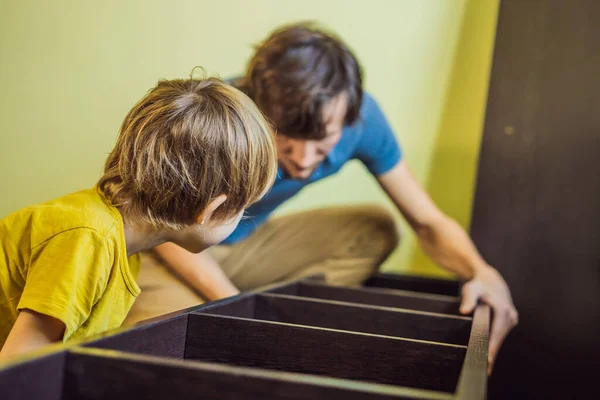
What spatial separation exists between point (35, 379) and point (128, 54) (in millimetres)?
1158

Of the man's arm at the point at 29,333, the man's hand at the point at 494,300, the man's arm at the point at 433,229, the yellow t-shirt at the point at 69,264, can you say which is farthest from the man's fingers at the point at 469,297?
the man's arm at the point at 29,333

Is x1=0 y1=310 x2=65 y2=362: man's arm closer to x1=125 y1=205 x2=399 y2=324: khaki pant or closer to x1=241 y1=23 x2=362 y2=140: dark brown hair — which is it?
x1=241 y1=23 x2=362 y2=140: dark brown hair

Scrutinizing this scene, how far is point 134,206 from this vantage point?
3.52 ft

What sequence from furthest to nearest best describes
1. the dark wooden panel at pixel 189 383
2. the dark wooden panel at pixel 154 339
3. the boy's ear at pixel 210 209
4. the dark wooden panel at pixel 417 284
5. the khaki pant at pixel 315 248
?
the dark wooden panel at pixel 417 284 < the khaki pant at pixel 315 248 < the boy's ear at pixel 210 209 < the dark wooden panel at pixel 154 339 < the dark wooden panel at pixel 189 383

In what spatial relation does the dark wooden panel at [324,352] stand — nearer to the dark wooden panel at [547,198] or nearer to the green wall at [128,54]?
the green wall at [128,54]

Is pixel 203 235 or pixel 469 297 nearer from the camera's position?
pixel 203 235

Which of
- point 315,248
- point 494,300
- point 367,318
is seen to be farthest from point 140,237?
point 315,248

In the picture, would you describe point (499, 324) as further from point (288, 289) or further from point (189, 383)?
point (189, 383)

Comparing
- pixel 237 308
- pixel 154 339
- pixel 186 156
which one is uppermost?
pixel 186 156

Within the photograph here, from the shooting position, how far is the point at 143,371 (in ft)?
2.10

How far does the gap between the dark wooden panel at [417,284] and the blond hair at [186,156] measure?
4.14 feet

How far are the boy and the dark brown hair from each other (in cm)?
42

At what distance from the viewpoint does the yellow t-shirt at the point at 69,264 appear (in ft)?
3.12

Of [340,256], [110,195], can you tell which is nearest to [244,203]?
[110,195]
